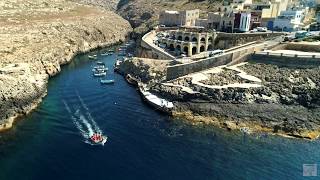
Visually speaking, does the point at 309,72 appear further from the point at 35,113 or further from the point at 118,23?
the point at 118,23

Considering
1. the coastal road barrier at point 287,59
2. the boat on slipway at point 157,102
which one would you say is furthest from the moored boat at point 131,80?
the coastal road barrier at point 287,59

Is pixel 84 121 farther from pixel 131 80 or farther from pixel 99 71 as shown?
pixel 99 71

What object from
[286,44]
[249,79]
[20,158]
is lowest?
[20,158]

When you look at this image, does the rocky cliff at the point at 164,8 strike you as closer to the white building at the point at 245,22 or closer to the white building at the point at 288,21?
the white building at the point at 245,22

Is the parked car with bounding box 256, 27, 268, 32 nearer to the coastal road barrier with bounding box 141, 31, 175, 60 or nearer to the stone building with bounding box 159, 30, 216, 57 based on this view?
the stone building with bounding box 159, 30, 216, 57

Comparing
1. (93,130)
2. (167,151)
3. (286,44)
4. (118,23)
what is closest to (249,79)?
(286,44)

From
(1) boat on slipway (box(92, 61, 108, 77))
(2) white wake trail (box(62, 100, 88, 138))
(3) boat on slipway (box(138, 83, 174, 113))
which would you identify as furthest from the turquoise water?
(1) boat on slipway (box(92, 61, 108, 77))
